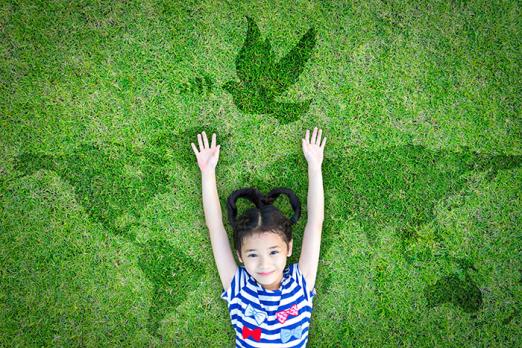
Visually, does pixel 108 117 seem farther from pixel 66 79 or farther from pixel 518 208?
pixel 518 208

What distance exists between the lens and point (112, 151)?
2705 millimetres

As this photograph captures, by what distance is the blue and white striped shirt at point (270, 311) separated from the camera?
244cm

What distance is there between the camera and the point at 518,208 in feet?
9.16

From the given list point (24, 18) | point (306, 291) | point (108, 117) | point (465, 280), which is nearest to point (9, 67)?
point (24, 18)

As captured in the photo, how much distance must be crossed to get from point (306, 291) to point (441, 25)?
188 centimetres

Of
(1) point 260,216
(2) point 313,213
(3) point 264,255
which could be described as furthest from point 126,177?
(2) point 313,213

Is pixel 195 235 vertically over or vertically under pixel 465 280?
over

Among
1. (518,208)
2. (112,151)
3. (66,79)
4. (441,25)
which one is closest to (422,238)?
(518,208)

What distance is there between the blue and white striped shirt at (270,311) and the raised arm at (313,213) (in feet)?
0.23

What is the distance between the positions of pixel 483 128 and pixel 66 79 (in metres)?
2.67

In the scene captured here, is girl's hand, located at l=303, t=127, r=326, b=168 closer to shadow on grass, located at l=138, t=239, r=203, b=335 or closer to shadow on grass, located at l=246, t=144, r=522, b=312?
shadow on grass, located at l=246, t=144, r=522, b=312

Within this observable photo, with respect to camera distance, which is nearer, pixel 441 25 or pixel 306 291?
pixel 306 291

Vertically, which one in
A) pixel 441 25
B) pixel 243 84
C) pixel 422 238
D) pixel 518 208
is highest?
pixel 441 25

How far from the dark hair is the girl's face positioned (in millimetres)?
33
